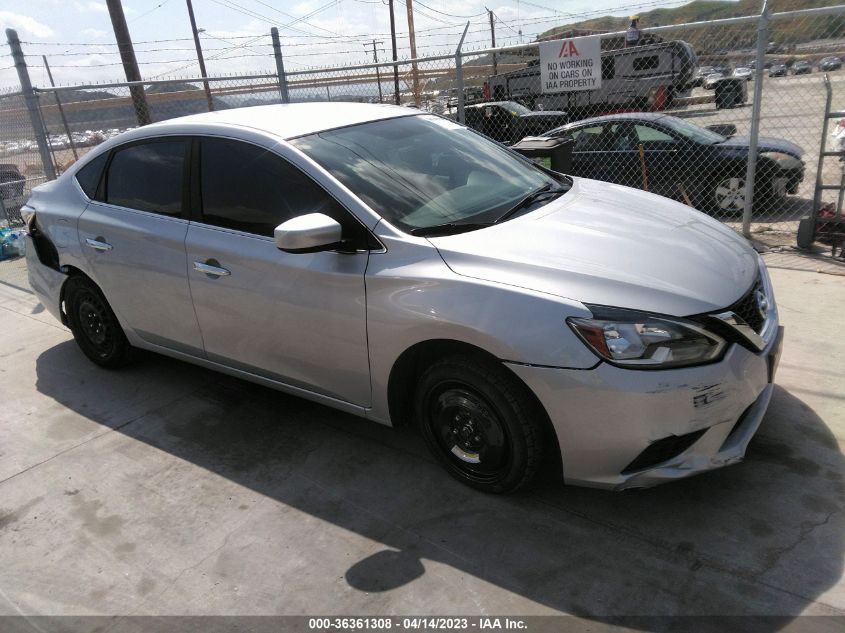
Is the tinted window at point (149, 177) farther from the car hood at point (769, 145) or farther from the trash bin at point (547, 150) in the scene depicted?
the car hood at point (769, 145)

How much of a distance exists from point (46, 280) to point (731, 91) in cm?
946

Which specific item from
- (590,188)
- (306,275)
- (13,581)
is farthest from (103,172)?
(590,188)

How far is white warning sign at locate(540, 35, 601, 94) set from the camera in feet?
21.9

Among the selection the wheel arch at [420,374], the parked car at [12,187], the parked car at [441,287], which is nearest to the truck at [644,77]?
the parked car at [12,187]

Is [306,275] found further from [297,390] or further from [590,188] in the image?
[590,188]

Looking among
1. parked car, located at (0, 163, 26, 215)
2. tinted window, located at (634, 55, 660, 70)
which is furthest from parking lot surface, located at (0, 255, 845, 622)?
tinted window, located at (634, 55, 660, 70)

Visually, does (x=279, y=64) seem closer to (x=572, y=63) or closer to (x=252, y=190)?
(x=572, y=63)

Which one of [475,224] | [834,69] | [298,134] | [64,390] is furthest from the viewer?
[834,69]

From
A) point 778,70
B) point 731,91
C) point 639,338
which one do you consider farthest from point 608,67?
point 639,338

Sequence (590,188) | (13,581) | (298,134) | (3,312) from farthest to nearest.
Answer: (3,312), (590,188), (298,134), (13,581)

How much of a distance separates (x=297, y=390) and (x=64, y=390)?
211 cm

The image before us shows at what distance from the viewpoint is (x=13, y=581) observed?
2.82 m

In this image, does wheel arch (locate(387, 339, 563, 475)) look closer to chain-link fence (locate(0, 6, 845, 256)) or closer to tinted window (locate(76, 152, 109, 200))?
tinted window (locate(76, 152, 109, 200))

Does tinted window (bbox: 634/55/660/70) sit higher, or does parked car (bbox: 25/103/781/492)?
tinted window (bbox: 634/55/660/70)
